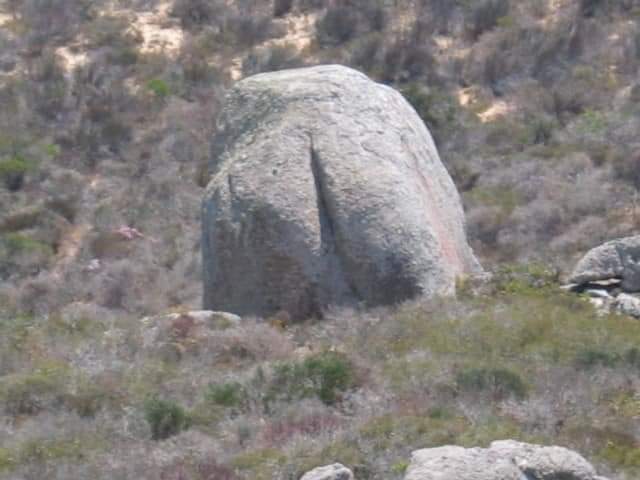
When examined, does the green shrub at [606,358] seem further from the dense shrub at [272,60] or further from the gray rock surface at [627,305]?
the dense shrub at [272,60]

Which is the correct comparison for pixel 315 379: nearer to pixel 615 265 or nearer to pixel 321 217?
pixel 321 217

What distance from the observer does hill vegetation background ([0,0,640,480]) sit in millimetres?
8844

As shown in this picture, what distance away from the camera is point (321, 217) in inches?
494

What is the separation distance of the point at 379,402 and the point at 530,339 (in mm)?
1874

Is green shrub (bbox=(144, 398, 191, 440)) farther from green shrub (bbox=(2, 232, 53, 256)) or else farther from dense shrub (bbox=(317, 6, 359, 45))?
dense shrub (bbox=(317, 6, 359, 45))

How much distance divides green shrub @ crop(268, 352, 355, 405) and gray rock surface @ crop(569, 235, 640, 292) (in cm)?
330

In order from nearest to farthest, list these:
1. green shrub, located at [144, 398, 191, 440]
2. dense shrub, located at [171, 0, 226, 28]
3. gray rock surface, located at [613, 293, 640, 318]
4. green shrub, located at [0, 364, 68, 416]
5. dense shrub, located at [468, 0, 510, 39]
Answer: green shrub, located at [144, 398, 191, 440] < green shrub, located at [0, 364, 68, 416] < gray rock surface, located at [613, 293, 640, 318] < dense shrub, located at [468, 0, 510, 39] < dense shrub, located at [171, 0, 226, 28]

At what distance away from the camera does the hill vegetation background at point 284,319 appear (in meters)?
8.84

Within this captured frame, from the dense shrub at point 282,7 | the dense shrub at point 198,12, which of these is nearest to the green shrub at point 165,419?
the dense shrub at point 198,12

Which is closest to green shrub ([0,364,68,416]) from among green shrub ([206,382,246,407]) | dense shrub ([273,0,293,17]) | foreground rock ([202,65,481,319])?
green shrub ([206,382,246,407])

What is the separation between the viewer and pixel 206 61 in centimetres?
2508

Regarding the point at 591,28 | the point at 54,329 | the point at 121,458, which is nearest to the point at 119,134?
the point at 591,28

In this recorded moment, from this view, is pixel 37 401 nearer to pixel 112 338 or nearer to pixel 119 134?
pixel 112 338

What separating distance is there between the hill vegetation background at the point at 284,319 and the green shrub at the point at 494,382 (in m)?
0.02
